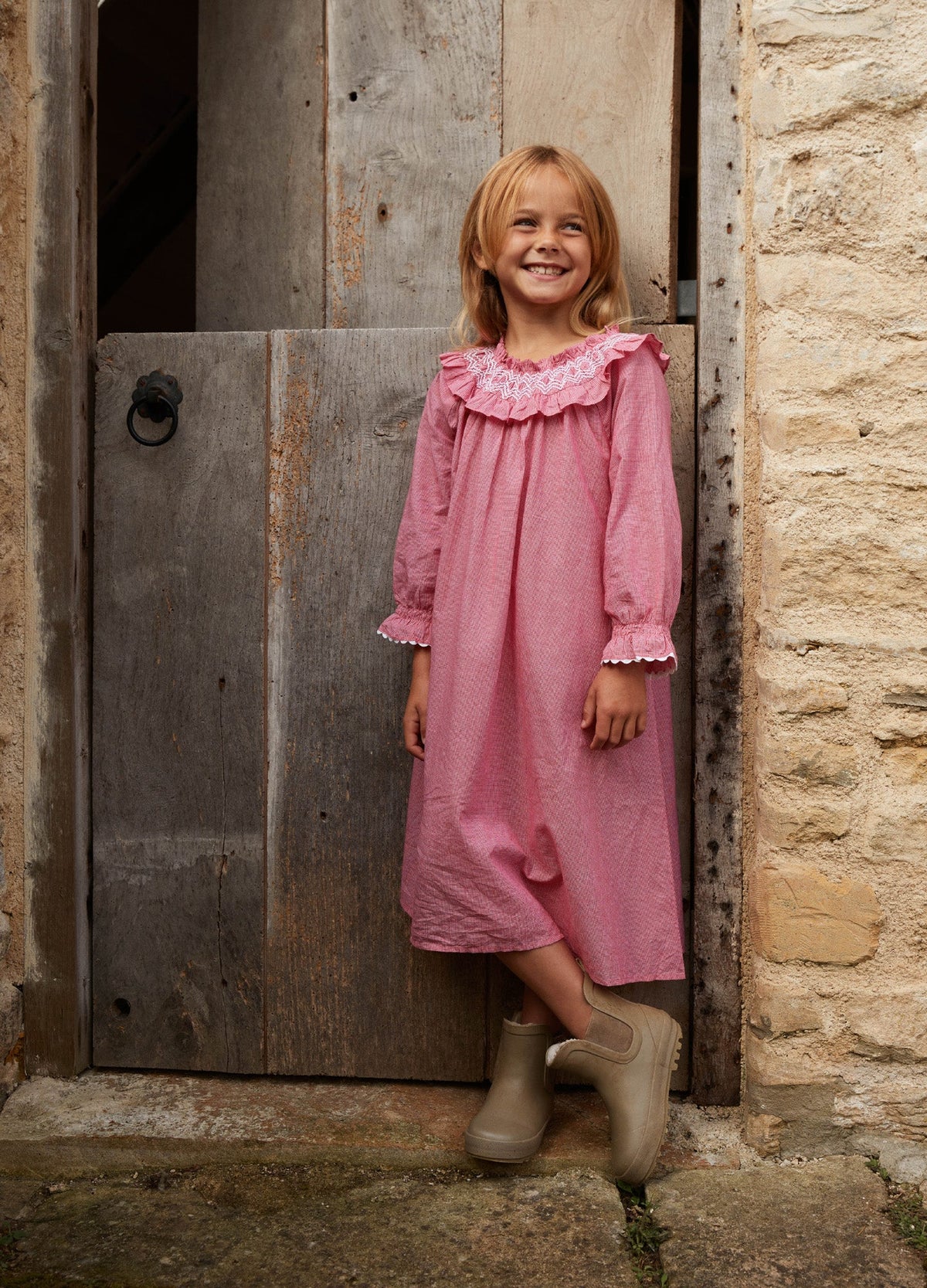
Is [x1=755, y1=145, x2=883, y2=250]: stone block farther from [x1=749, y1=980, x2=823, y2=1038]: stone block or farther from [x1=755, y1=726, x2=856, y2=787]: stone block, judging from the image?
[x1=749, y1=980, x2=823, y2=1038]: stone block

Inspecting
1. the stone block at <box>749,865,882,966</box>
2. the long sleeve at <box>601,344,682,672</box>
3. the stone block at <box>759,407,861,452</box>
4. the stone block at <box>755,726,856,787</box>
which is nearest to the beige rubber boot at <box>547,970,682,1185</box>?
the stone block at <box>749,865,882,966</box>

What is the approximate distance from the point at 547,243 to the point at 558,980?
128 cm

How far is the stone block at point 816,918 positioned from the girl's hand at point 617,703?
0.35 m

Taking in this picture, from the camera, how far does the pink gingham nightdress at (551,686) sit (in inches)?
73.9

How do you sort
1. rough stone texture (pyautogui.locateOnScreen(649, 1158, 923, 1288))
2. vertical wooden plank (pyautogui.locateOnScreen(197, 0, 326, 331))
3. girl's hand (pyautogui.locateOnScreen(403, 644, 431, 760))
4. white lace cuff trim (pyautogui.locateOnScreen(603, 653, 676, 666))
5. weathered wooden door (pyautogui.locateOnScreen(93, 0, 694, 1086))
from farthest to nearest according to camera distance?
vertical wooden plank (pyautogui.locateOnScreen(197, 0, 326, 331))
weathered wooden door (pyautogui.locateOnScreen(93, 0, 694, 1086))
girl's hand (pyautogui.locateOnScreen(403, 644, 431, 760))
white lace cuff trim (pyautogui.locateOnScreen(603, 653, 676, 666))
rough stone texture (pyautogui.locateOnScreen(649, 1158, 923, 1288))

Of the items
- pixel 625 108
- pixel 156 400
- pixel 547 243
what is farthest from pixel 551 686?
pixel 625 108

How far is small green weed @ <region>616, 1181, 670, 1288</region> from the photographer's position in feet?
5.36

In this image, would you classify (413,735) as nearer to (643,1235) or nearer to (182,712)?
(182,712)

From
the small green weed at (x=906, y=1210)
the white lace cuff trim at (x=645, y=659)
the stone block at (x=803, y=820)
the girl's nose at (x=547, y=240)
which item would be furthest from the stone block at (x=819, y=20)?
the small green weed at (x=906, y=1210)

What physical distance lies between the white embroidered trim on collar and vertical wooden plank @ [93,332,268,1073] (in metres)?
0.48

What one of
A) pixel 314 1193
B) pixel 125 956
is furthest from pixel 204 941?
pixel 314 1193

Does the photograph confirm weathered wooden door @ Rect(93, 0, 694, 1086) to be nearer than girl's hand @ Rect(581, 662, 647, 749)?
No

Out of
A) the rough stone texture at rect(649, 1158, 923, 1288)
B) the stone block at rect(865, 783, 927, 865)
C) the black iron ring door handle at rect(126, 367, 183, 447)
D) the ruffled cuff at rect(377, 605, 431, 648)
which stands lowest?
the rough stone texture at rect(649, 1158, 923, 1288)

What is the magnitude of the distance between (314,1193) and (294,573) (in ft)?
3.69
